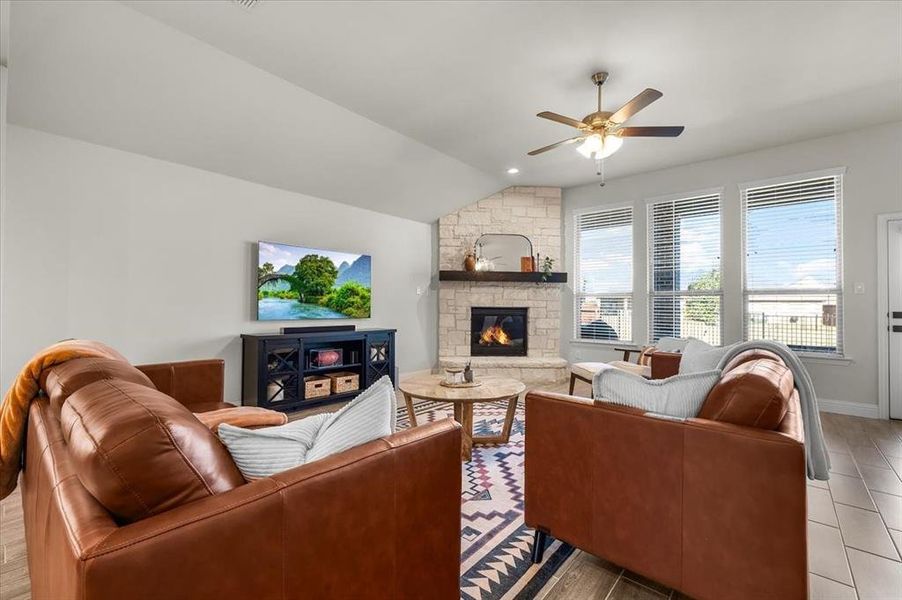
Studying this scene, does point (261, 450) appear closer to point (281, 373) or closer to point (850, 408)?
point (281, 373)

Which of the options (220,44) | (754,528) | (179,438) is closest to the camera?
(179,438)

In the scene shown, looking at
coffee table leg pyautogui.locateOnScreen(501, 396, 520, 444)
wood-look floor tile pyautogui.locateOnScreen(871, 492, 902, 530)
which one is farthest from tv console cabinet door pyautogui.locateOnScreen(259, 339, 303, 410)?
wood-look floor tile pyautogui.locateOnScreen(871, 492, 902, 530)

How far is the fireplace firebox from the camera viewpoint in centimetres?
613

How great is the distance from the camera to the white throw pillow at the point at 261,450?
1.06m

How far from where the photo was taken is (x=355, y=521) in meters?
1.03

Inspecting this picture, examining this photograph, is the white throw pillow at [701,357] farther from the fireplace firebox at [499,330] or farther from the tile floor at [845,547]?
the fireplace firebox at [499,330]

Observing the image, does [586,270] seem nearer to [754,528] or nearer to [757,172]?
[757,172]

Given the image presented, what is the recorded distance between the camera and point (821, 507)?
2314 millimetres

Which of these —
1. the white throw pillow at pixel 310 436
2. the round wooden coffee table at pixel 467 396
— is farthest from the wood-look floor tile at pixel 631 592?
the round wooden coffee table at pixel 467 396

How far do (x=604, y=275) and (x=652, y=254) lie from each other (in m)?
0.69

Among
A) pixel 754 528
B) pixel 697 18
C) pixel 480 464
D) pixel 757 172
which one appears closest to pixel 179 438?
pixel 754 528

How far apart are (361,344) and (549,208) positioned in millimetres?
3352

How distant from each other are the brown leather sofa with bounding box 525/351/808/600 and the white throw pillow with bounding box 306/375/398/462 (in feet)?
2.50

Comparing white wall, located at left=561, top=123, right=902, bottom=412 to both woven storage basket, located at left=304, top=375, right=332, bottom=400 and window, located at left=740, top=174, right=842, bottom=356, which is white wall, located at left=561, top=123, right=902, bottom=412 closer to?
window, located at left=740, top=174, right=842, bottom=356
